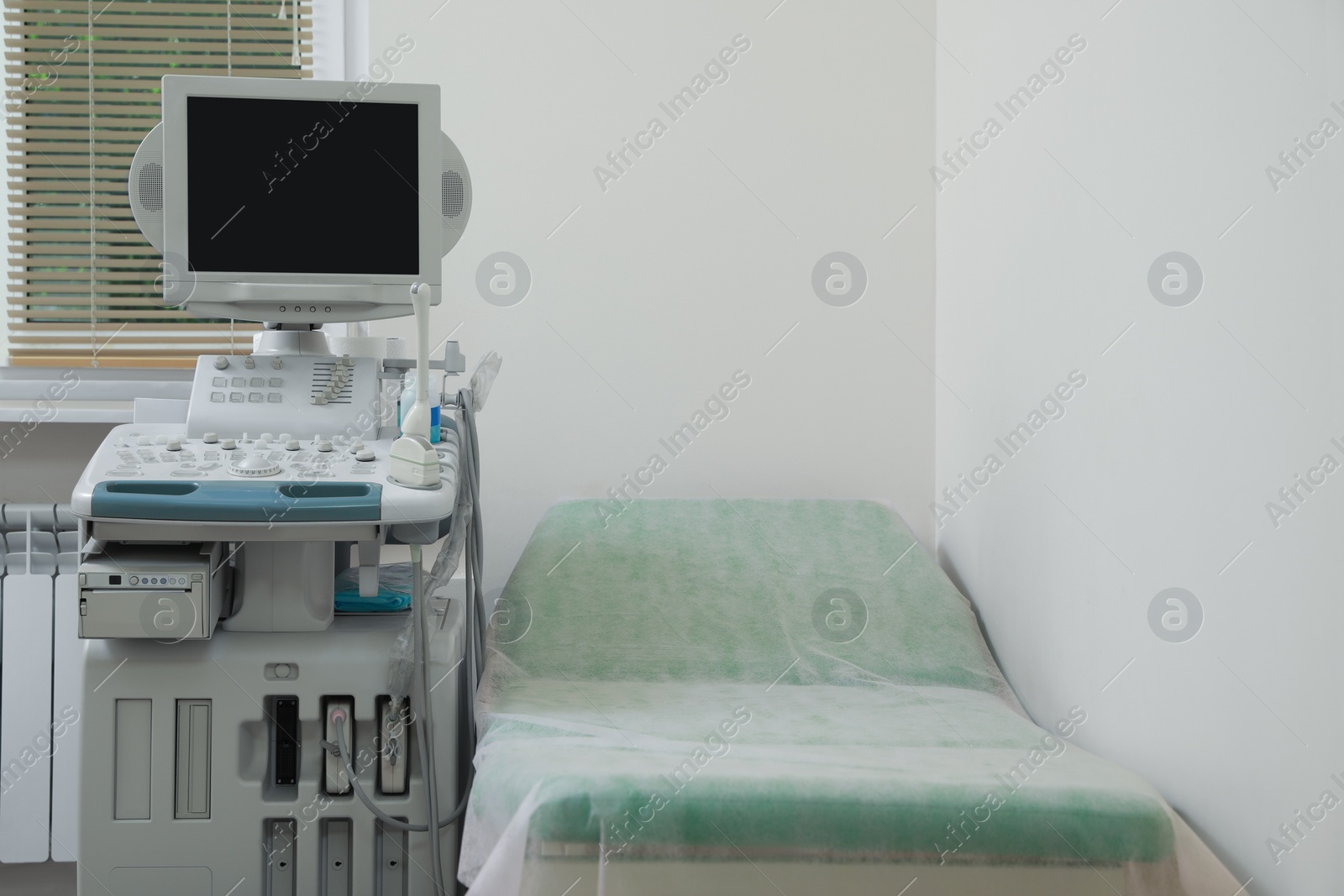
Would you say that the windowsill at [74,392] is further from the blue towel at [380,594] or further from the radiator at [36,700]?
the blue towel at [380,594]

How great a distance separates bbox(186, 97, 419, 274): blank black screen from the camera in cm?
163

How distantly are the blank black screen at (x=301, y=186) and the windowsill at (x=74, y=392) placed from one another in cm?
51

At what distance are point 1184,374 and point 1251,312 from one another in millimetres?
147

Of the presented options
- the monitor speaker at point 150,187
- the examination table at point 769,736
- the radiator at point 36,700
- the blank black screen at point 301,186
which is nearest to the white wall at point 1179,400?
the examination table at point 769,736

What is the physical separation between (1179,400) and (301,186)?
1416 mm

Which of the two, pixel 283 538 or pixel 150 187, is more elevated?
pixel 150 187

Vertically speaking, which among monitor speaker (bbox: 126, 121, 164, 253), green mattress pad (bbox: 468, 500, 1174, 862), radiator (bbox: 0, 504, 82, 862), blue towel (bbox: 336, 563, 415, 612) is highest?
monitor speaker (bbox: 126, 121, 164, 253)

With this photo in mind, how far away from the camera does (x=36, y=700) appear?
1959 mm

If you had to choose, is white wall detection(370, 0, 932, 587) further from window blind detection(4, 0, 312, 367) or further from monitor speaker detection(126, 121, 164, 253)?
monitor speaker detection(126, 121, 164, 253)

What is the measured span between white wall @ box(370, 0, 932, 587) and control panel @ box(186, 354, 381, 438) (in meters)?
0.66

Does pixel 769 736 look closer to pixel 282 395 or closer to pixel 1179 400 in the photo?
pixel 1179 400

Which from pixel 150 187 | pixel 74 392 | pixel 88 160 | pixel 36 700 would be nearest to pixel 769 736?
pixel 150 187

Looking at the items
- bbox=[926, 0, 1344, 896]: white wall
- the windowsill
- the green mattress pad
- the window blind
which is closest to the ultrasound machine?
the green mattress pad

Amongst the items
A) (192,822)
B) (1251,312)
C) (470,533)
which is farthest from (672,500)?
(1251,312)
